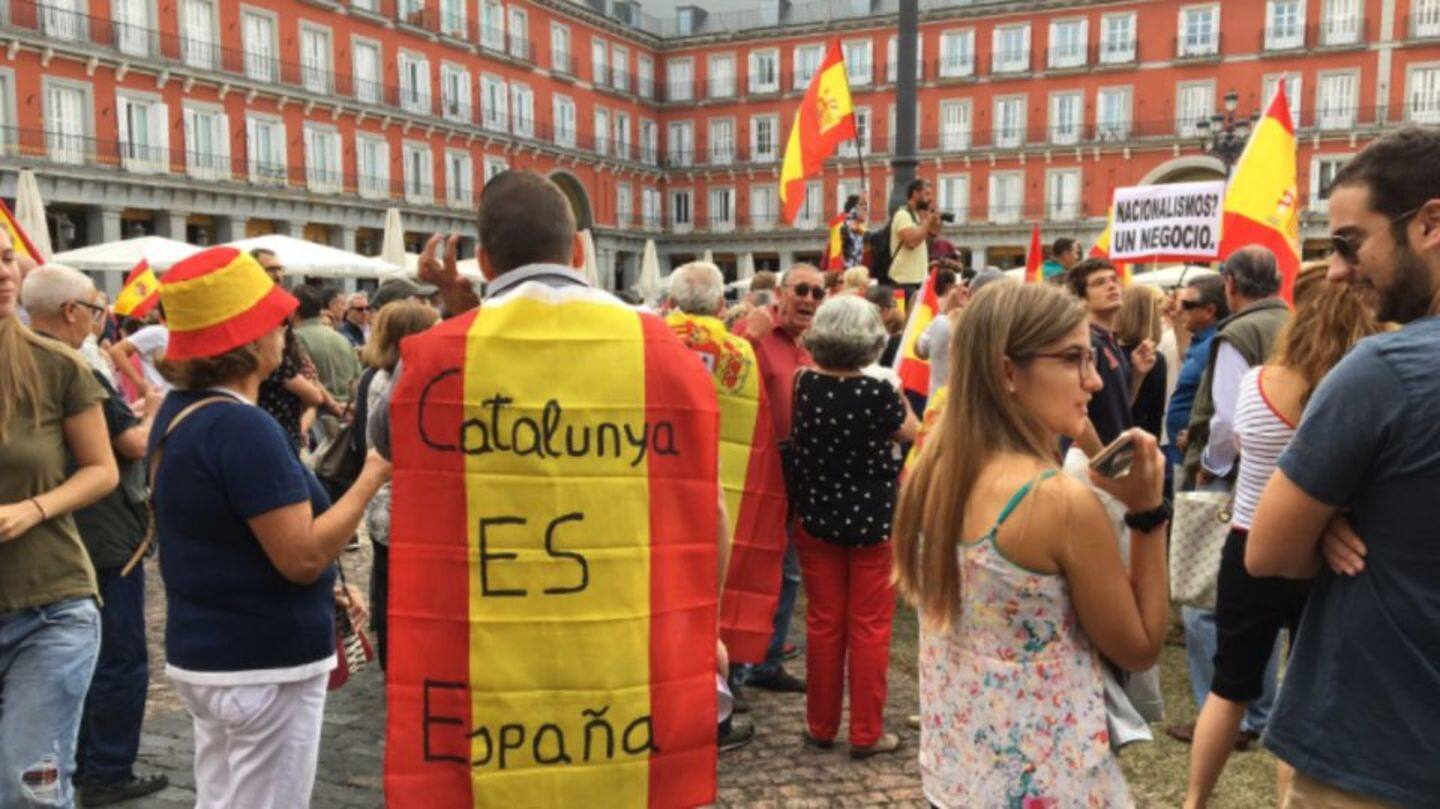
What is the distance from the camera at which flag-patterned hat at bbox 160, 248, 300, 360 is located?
8.16 ft

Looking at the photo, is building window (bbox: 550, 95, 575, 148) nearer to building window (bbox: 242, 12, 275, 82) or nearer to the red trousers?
building window (bbox: 242, 12, 275, 82)

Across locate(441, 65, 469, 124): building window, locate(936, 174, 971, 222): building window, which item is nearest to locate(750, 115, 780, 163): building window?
locate(936, 174, 971, 222): building window

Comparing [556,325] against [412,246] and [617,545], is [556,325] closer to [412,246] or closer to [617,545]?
[617,545]

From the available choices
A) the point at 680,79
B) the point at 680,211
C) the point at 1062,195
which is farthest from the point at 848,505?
the point at 680,79

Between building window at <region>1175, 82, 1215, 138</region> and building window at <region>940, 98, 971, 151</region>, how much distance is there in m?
8.02

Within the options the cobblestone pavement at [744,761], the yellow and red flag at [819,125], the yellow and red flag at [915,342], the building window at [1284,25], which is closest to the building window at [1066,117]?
the building window at [1284,25]

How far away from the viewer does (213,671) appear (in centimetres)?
247

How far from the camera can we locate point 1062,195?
43906 mm

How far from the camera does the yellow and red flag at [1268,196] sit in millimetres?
6254

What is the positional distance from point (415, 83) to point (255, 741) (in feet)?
126

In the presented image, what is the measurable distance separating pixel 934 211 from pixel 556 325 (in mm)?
6399

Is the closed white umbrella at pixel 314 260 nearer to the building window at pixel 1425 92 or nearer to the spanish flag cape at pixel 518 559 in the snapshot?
the spanish flag cape at pixel 518 559

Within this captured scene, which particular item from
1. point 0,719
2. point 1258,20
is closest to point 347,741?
Answer: point 0,719

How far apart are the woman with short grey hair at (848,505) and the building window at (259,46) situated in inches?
1249
